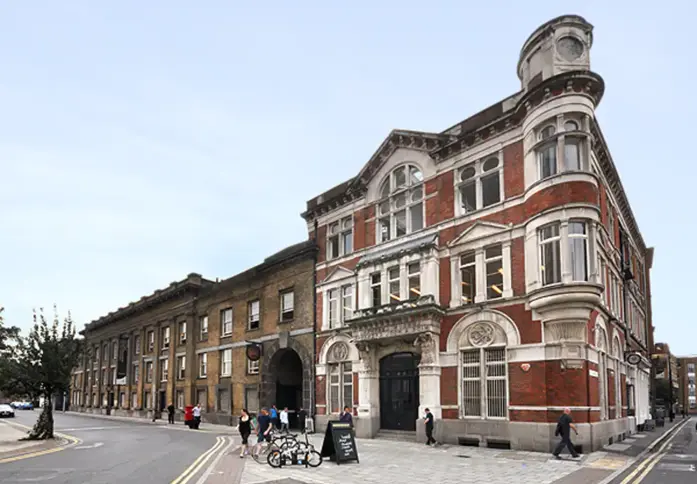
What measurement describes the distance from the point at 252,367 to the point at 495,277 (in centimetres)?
1851

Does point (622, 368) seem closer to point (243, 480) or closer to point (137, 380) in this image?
point (243, 480)

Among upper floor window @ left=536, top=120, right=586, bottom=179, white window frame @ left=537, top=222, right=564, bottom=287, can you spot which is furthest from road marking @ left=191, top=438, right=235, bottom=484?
upper floor window @ left=536, top=120, right=586, bottom=179

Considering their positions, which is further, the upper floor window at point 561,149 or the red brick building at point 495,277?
the upper floor window at point 561,149

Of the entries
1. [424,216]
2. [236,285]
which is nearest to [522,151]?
[424,216]

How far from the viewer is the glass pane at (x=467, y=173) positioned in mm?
25438

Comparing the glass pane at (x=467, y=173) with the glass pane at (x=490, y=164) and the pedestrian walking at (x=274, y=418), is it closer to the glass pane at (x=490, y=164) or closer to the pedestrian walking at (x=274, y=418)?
the glass pane at (x=490, y=164)

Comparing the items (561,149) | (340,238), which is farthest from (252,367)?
(561,149)

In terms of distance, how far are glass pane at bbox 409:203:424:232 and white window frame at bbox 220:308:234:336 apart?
666 inches

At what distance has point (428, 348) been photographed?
24391 millimetres

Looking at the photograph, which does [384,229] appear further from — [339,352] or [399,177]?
[339,352]

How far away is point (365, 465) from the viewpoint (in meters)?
17.0

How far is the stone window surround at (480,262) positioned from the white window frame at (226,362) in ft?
64.0

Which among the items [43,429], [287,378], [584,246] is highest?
[584,246]

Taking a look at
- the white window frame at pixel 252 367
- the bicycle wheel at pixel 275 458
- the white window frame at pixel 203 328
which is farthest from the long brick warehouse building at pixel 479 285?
the bicycle wheel at pixel 275 458
